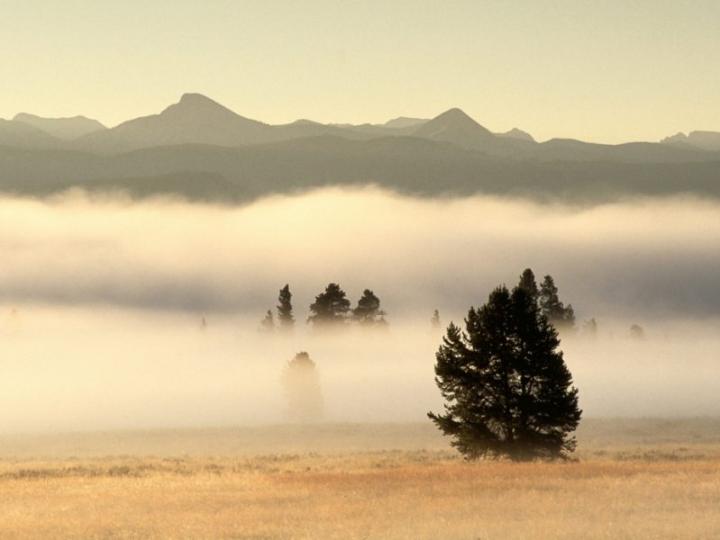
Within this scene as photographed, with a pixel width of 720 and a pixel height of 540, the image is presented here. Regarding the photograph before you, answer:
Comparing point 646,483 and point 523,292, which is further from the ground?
point 523,292

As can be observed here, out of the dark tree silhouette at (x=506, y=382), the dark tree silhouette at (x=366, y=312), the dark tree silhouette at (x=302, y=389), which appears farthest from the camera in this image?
the dark tree silhouette at (x=366, y=312)

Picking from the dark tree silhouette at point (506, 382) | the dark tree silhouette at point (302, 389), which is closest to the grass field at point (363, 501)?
the dark tree silhouette at point (506, 382)

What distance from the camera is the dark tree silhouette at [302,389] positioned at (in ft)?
386

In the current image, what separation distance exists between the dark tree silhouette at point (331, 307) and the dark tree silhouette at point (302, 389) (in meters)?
6.51

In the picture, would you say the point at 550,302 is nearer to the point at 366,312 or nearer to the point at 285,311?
the point at 366,312

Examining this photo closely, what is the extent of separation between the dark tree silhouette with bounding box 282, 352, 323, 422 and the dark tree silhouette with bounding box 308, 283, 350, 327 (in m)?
6.51

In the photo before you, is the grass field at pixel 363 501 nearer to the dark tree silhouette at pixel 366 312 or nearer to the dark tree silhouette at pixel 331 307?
the dark tree silhouette at pixel 331 307

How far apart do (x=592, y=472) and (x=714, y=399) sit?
4522 inches

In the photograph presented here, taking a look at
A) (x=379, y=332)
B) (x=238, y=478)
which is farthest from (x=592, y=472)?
(x=379, y=332)

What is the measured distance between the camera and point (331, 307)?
126125 millimetres

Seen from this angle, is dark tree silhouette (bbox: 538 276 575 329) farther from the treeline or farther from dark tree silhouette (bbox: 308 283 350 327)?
dark tree silhouette (bbox: 308 283 350 327)

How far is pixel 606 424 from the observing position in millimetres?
111438

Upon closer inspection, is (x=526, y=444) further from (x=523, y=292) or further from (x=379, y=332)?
(x=379, y=332)

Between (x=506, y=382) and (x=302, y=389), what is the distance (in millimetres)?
70128
